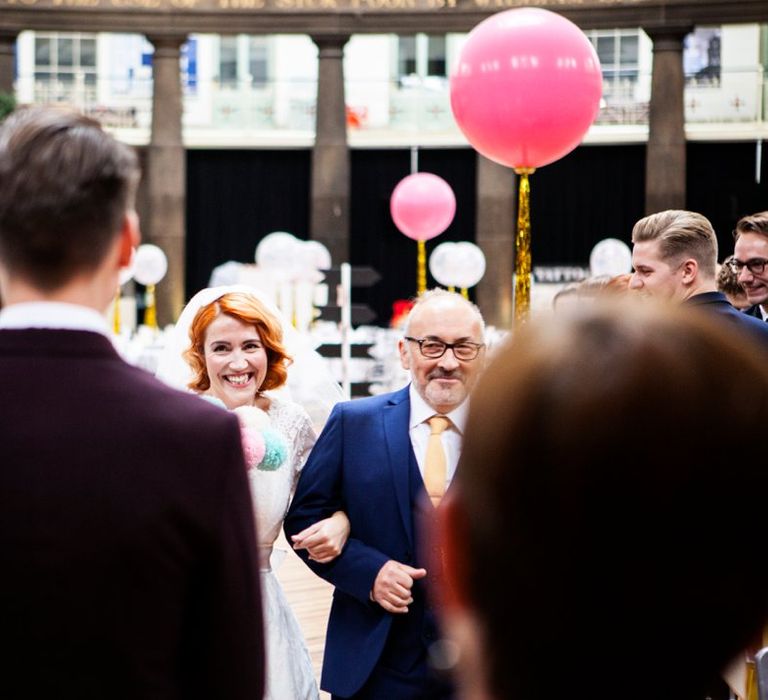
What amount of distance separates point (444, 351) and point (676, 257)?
94cm

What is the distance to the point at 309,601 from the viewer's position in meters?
5.56

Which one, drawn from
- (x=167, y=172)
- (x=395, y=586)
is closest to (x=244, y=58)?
(x=167, y=172)

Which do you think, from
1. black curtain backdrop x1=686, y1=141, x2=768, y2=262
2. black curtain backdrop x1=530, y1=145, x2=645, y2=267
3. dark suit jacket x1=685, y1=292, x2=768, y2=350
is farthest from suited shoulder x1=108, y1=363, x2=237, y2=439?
black curtain backdrop x1=530, y1=145, x2=645, y2=267

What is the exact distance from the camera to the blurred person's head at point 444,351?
2441 millimetres

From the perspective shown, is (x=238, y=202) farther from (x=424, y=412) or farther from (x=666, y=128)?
(x=424, y=412)

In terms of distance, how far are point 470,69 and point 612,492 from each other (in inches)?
140

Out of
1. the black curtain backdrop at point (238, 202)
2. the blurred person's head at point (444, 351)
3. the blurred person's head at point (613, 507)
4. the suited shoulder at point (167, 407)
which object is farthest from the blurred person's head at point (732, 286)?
the black curtain backdrop at point (238, 202)

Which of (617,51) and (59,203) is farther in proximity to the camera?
(617,51)

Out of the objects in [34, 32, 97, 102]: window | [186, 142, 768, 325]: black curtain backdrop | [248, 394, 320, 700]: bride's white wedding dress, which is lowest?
[248, 394, 320, 700]: bride's white wedding dress

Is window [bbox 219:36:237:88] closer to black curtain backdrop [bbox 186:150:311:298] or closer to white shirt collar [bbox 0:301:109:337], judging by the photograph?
black curtain backdrop [bbox 186:150:311:298]

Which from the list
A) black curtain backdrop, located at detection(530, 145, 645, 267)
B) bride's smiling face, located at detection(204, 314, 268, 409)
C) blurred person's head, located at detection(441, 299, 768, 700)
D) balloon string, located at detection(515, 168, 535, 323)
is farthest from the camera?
black curtain backdrop, located at detection(530, 145, 645, 267)

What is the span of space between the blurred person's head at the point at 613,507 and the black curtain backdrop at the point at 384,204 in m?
16.1

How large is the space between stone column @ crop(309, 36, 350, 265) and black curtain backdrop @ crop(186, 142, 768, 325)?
69.7 inches

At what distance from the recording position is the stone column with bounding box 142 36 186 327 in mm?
15188
